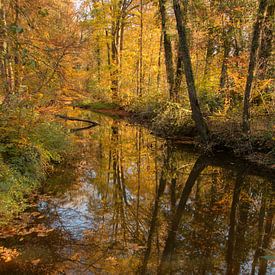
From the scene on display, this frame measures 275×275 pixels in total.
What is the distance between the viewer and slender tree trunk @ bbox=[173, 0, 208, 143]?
1048 cm

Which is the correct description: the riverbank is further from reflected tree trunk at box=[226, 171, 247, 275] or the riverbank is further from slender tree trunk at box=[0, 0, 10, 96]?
slender tree trunk at box=[0, 0, 10, 96]

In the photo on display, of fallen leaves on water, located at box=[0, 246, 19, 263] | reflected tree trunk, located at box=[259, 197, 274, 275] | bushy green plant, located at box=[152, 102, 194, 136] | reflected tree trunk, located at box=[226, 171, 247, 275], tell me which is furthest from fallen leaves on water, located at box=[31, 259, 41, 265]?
bushy green plant, located at box=[152, 102, 194, 136]

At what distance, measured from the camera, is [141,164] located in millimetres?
10305

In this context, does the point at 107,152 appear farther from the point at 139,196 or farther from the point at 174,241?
the point at 174,241

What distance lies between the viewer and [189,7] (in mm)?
14164

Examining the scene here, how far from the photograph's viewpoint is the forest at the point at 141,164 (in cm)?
474

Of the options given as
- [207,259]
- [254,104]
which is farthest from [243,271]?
[254,104]

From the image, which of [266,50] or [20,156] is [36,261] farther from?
[266,50]

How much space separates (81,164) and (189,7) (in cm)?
971

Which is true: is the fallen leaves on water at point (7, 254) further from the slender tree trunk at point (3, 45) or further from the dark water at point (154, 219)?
the slender tree trunk at point (3, 45)

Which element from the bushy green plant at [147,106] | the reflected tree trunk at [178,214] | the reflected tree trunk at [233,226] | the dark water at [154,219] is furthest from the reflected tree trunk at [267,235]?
the bushy green plant at [147,106]

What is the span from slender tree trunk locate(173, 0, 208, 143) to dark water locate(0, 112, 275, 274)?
48.4 inches

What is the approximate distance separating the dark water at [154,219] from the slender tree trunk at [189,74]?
123cm

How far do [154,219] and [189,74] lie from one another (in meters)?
6.37
